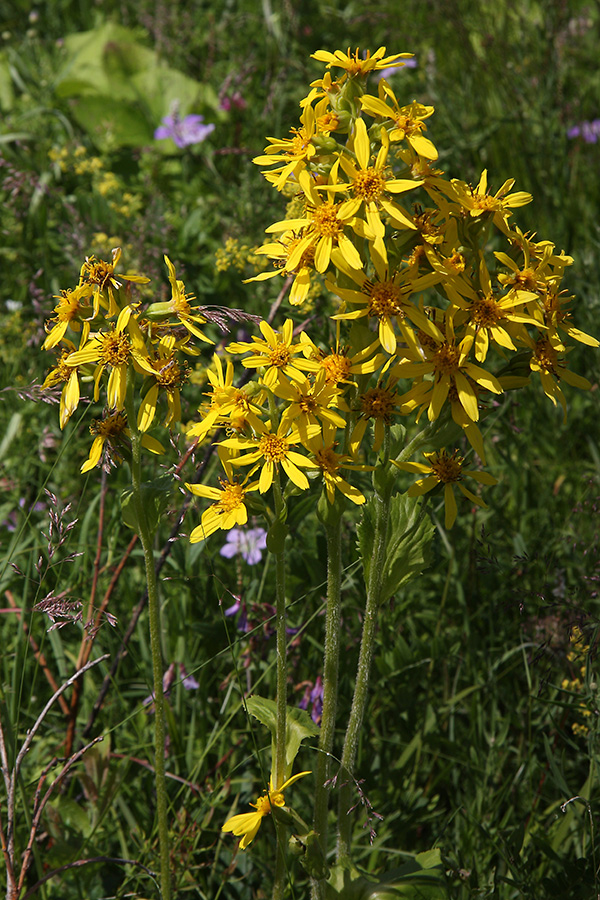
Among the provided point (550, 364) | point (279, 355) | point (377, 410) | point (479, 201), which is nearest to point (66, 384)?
point (279, 355)

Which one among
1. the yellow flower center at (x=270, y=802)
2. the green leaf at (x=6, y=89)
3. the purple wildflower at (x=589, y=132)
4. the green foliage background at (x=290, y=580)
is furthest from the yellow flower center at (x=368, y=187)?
the green leaf at (x=6, y=89)

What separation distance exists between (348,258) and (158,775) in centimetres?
134

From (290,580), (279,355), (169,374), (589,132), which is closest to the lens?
(279,355)

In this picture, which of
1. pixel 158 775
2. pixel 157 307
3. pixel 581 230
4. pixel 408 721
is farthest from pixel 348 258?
pixel 581 230

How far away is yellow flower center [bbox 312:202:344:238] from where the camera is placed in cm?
183

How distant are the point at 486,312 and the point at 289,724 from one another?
1.17 metres

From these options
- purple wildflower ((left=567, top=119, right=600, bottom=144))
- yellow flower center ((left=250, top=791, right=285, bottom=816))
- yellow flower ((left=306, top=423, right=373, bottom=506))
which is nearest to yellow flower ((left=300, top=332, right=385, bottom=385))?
yellow flower ((left=306, top=423, right=373, bottom=506))

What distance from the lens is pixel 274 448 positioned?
188 cm

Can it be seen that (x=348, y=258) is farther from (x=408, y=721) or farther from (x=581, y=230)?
(x=581, y=230)

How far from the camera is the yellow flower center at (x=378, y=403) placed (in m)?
1.92

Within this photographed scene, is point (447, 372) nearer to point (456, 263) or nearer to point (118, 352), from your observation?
point (456, 263)

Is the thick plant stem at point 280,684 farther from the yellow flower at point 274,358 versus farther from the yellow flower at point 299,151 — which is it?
the yellow flower at point 299,151

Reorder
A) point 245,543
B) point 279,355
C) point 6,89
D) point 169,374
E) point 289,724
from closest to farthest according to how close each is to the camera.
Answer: point 279,355
point 169,374
point 289,724
point 245,543
point 6,89

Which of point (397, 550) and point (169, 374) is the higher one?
point (169, 374)
